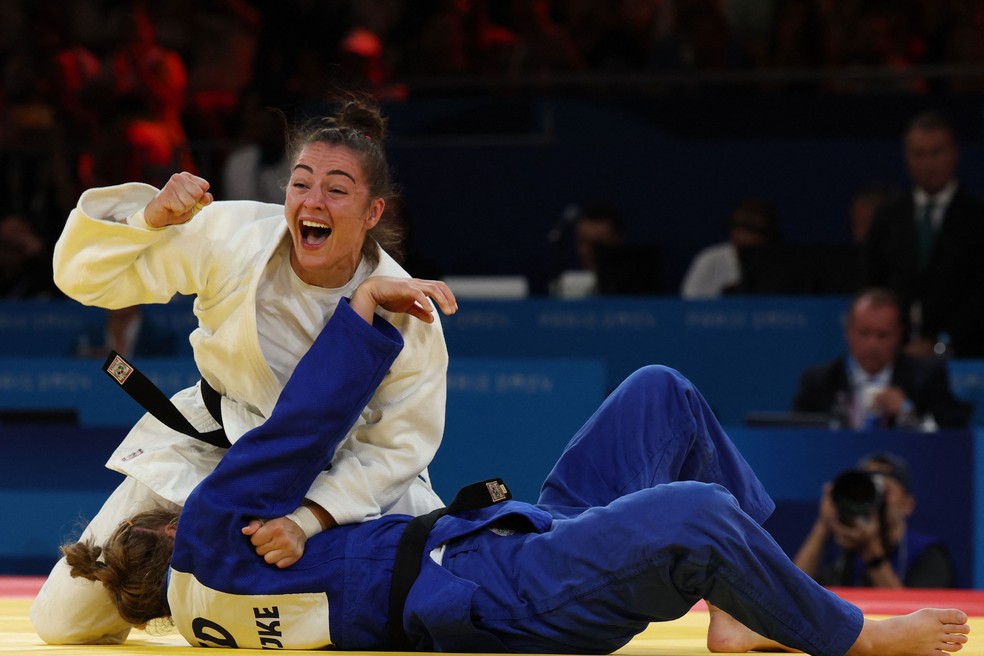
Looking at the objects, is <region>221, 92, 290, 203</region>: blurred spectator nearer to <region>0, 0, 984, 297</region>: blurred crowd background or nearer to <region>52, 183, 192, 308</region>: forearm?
<region>0, 0, 984, 297</region>: blurred crowd background

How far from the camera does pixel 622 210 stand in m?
7.99

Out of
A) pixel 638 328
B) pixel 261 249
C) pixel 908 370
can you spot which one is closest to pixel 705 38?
pixel 638 328

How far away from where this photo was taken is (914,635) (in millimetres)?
2746

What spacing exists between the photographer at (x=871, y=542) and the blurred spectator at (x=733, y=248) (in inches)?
84.0

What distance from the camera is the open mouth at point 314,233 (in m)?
3.14

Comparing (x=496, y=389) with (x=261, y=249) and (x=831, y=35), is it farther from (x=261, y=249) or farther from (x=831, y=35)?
(x=831, y=35)

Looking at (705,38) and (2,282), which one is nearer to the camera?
(2,282)

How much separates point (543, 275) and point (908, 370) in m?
2.67

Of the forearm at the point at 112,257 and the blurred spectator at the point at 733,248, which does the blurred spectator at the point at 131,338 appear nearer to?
the blurred spectator at the point at 733,248

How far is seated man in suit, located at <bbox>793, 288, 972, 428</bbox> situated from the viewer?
567cm

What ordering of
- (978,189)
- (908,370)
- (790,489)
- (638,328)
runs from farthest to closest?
(978,189)
(638,328)
(908,370)
(790,489)

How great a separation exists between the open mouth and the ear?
9cm

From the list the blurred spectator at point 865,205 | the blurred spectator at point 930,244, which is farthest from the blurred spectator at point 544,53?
the blurred spectator at point 930,244

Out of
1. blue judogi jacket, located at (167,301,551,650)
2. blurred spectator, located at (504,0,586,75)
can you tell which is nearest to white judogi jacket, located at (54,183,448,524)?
blue judogi jacket, located at (167,301,551,650)
